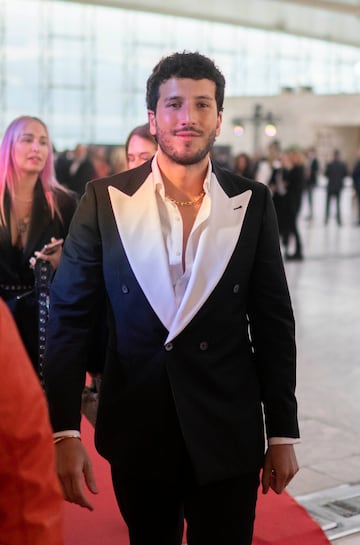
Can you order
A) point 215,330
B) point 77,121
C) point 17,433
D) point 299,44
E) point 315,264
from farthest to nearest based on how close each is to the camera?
point 299,44
point 77,121
point 315,264
point 215,330
point 17,433

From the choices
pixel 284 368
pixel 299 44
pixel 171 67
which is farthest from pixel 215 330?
pixel 299 44

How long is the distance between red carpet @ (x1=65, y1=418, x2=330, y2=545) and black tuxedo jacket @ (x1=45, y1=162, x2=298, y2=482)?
1.33 m

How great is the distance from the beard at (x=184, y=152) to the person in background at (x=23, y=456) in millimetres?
900

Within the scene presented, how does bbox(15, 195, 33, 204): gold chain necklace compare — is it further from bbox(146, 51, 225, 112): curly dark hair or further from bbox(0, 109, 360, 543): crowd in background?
bbox(146, 51, 225, 112): curly dark hair

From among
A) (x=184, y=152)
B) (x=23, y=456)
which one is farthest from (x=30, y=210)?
(x=23, y=456)

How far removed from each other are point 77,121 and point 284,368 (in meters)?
26.6

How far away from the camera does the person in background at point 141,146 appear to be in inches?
139

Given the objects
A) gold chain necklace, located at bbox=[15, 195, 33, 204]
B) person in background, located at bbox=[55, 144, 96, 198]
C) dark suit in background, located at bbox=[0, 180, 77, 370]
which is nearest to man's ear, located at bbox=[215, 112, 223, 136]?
dark suit in background, located at bbox=[0, 180, 77, 370]

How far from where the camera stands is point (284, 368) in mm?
1926

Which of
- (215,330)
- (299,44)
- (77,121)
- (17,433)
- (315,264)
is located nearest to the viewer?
(17,433)

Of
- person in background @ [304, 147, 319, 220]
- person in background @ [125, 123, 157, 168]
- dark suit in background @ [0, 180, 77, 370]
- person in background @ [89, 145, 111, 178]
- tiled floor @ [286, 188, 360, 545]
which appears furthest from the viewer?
person in background @ [304, 147, 319, 220]

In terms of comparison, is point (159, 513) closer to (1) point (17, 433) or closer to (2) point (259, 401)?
(2) point (259, 401)

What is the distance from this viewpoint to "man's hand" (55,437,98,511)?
176 cm

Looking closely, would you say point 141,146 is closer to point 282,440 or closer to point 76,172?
point 282,440
